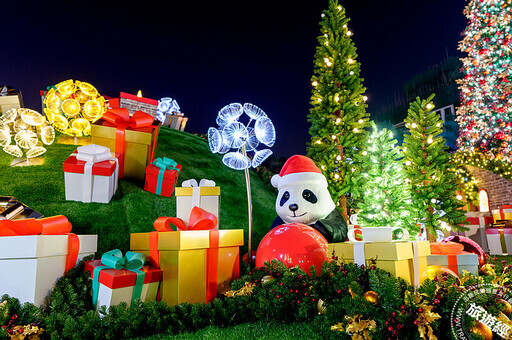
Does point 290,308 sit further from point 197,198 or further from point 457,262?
point 457,262

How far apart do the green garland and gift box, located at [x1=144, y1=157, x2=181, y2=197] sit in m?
1.93

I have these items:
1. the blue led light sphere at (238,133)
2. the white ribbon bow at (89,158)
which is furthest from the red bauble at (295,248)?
the white ribbon bow at (89,158)

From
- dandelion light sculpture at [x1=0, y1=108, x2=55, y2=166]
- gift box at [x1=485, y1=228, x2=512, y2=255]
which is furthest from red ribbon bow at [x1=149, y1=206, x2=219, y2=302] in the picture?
gift box at [x1=485, y1=228, x2=512, y2=255]

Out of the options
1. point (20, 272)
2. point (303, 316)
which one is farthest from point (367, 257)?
point (20, 272)

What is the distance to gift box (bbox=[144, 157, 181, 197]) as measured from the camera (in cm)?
461

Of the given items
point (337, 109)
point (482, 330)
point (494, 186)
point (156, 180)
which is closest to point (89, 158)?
point (156, 180)

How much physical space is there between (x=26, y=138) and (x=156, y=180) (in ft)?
7.69

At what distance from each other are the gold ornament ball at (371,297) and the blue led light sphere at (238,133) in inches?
86.0

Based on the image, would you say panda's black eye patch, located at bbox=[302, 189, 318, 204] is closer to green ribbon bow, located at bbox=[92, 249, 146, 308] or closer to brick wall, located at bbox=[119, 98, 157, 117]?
green ribbon bow, located at bbox=[92, 249, 146, 308]

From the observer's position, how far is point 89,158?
152 inches

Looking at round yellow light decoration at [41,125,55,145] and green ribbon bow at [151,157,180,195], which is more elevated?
round yellow light decoration at [41,125,55,145]

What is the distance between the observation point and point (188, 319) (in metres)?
2.50

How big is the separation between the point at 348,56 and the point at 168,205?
439 centimetres

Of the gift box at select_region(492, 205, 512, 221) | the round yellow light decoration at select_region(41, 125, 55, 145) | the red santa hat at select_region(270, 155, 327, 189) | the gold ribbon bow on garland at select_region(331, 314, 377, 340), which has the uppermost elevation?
the round yellow light decoration at select_region(41, 125, 55, 145)
